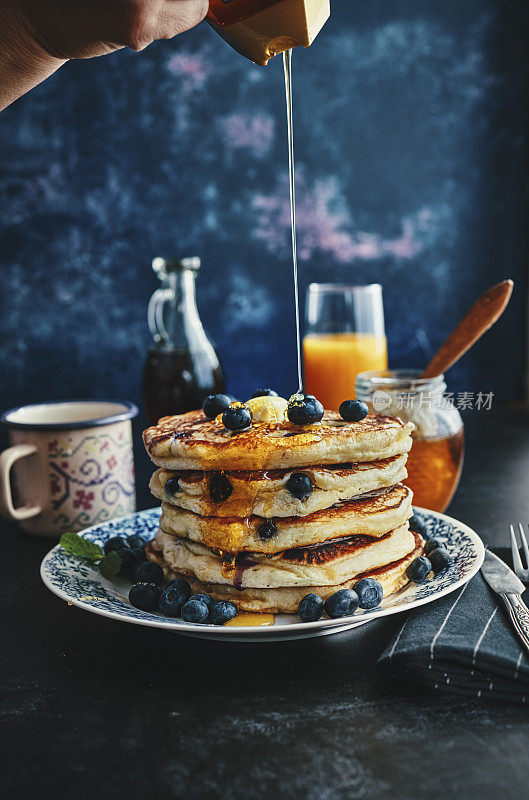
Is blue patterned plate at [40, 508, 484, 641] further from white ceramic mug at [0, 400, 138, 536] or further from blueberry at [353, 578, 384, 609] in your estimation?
white ceramic mug at [0, 400, 138, 536]

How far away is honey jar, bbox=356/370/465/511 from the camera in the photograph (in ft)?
5.25

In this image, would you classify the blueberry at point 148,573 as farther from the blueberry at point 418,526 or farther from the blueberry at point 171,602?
the blueberry at point 418,526

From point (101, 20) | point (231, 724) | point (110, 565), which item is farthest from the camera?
point (110, 565)

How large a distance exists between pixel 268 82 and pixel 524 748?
3.42 meters

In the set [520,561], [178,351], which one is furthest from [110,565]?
[178,351]

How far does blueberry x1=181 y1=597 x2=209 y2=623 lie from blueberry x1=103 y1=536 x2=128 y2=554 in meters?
0.29

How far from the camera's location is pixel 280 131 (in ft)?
12.2

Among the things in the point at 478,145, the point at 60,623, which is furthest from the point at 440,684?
the point at 478,145

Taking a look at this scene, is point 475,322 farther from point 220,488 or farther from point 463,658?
point 463,658

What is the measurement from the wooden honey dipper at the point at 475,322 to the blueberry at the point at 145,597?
0.83m

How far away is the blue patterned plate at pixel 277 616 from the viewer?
3.23 ft

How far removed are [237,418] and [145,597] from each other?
306mm

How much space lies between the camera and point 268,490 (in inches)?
44.6

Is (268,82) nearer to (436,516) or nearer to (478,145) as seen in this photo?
(478,145)
